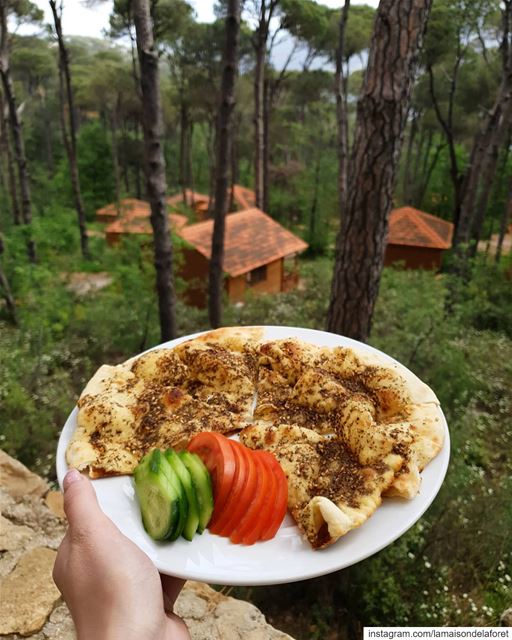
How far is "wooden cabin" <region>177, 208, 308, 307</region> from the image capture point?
53.2ft

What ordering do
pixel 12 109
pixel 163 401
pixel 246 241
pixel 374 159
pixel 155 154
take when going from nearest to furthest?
pixel 163 401
pixel 374 159
pixel 155 154
pixel 12 109
pixel 246 241

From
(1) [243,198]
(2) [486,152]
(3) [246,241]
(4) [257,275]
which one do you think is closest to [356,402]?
(2) [486,152]

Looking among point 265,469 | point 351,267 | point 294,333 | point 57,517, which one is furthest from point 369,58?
point 57,517

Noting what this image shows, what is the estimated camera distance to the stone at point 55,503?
3160mm

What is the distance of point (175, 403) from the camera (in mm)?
2506

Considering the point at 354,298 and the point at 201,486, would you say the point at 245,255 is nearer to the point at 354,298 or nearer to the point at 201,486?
the point at 354,298

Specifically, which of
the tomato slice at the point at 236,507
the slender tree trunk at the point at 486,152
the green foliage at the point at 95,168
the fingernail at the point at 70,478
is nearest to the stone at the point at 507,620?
the tomato slice at the point at 236,507

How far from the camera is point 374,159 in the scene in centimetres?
390

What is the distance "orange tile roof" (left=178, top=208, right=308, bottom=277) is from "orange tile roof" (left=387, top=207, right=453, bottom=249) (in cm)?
545

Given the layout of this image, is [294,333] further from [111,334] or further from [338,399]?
[111,334]

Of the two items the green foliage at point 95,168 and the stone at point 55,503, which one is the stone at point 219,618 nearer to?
the stone at point 55,503

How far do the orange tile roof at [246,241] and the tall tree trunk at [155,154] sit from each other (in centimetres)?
941

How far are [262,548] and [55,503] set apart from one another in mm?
2251

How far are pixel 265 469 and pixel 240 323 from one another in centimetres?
929
